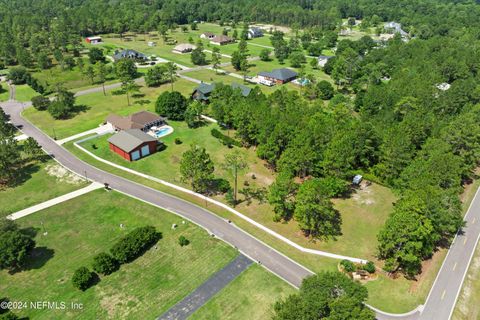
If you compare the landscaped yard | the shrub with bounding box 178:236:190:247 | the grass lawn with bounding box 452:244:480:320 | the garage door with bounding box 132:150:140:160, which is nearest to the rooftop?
the garage door with bounding box 132:150:140:160

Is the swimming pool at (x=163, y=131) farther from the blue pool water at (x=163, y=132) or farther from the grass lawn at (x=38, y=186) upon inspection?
the grass lawn at (x=38, y=186)

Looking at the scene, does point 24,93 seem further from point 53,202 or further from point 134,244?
point 134,244

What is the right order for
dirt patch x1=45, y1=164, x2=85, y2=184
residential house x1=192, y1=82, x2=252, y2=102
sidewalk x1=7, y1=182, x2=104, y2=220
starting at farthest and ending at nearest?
residential house x1=192, y1=82, x2=252, y2=102 → dirt patch x1=45, y1=164, x2=85, y2=184 → sidewalk x1=7, y1=182, x2=104, y2=220

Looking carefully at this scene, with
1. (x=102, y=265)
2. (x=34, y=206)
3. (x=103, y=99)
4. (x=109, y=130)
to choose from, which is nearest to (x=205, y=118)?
(x=109, y=130)

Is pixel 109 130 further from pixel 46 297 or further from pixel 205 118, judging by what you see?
pixel 46 297

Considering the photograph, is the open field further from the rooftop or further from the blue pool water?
the blue pool water

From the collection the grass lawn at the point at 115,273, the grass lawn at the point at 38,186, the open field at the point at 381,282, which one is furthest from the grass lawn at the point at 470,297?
the grass lawn at the point at 38,186

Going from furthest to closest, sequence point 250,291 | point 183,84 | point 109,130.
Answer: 1. point 183,84
2. point 109,130
3. point 250,291
